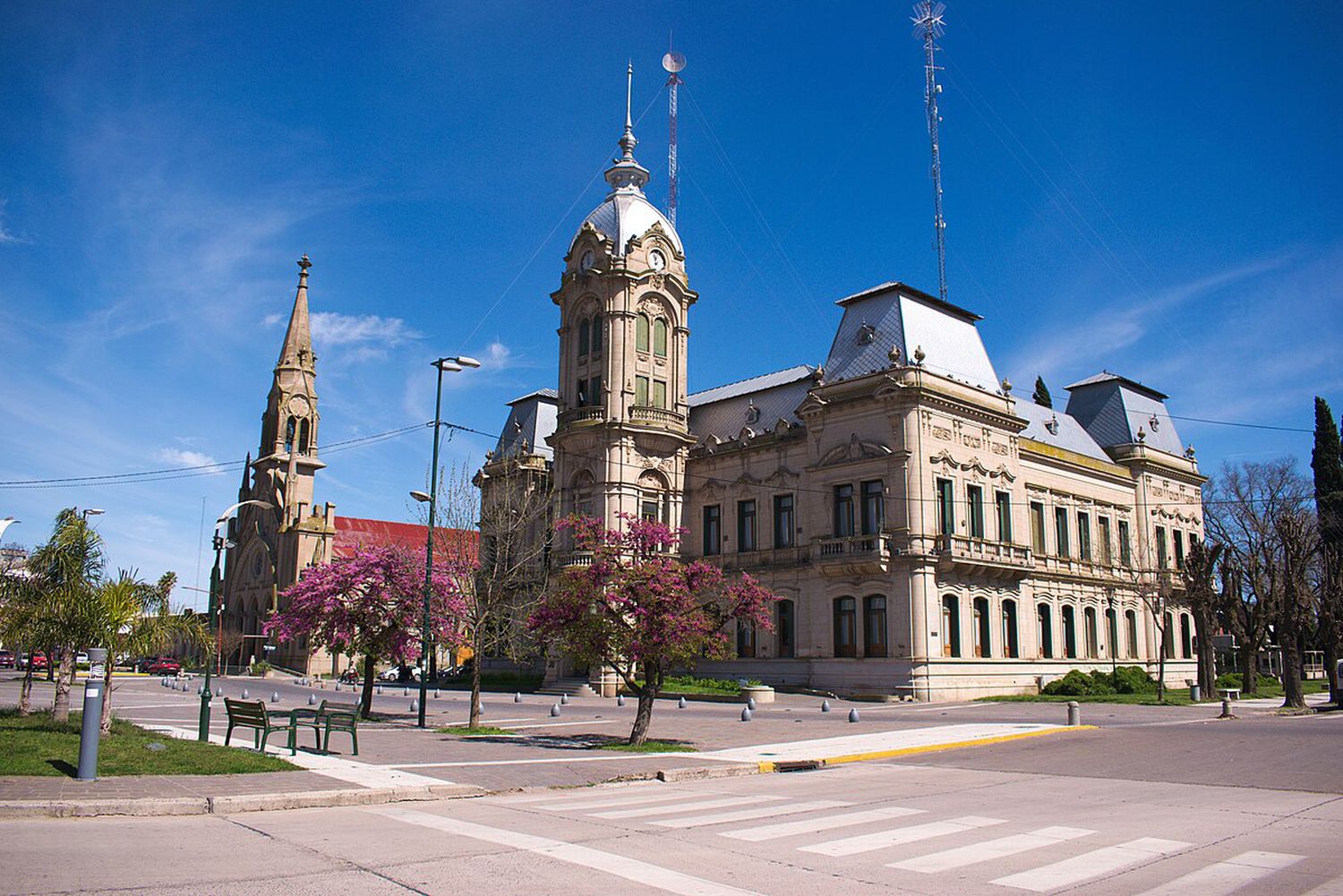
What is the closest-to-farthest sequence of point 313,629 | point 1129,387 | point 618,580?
point 618,580, point 313,629, point 1129,387

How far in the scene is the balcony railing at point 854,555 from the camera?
1804 inches

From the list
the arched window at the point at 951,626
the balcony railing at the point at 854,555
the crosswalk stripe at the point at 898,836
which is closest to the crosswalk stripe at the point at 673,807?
the crosswalk stripe at the point at 898,836

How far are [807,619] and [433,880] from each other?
41.9 m

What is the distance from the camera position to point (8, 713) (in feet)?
85.0

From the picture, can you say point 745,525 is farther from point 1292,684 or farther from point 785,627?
point 1292,684

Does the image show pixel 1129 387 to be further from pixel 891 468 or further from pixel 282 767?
pixel 282 767

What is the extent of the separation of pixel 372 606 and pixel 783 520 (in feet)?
90.1

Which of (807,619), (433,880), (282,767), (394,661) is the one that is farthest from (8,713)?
(807,619)

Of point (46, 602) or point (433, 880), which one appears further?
point (46, 602)

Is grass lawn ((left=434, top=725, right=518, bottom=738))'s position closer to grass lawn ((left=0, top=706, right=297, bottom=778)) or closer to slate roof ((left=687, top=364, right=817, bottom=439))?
grass lawn ((left=0, top=706, right=297, bottom=778))

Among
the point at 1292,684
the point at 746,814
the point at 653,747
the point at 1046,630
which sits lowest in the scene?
the point at 653,747

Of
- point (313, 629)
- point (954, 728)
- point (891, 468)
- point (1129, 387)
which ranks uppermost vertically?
point (1129, 387)

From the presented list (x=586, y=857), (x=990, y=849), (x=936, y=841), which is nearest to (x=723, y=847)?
(x=586, y=857)

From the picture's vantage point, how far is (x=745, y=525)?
2174 inches
